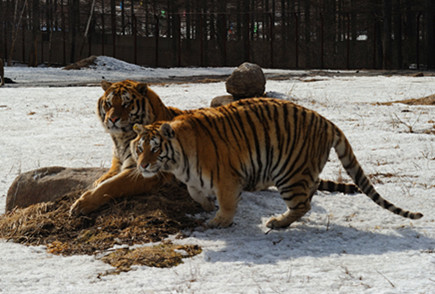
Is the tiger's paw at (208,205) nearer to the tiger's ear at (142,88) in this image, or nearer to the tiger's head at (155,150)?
the tiger's head at (155,150)

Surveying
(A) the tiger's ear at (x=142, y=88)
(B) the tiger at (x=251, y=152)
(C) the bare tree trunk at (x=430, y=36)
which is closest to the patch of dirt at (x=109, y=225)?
(B) the tiger at (x=251, y=152)

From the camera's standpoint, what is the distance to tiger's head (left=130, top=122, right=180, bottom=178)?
15.0 ft

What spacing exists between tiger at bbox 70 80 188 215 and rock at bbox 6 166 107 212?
1.47 ft

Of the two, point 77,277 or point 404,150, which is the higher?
point 404,150

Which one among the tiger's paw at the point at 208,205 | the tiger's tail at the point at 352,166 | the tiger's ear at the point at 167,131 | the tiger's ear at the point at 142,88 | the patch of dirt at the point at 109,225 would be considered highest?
the tiger's ear at the point at 142,88

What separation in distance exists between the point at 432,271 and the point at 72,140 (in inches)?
271

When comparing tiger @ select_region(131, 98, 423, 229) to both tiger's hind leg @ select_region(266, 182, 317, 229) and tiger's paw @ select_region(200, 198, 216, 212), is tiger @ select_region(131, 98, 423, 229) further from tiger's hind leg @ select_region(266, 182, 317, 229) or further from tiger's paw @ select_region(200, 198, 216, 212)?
tiger's paw @ select_region(200, 198, 216, 212)

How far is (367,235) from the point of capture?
189 inches

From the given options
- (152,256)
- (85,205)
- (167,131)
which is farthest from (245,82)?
(152,256)

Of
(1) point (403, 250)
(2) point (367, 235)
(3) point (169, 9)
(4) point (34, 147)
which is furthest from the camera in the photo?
(3) point (169, 9)

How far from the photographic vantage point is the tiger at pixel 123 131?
5.27 m

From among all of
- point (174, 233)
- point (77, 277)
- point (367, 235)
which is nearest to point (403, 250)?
Answer: point (367, 235)

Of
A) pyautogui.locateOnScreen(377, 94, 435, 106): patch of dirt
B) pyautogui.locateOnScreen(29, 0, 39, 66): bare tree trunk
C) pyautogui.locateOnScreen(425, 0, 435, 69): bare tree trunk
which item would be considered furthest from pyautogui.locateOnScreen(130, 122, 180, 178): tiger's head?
pyautogui.locateOnScreen(29, 0, 39, 66): bare tree trunk

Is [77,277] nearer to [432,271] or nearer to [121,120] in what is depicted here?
[121,120]
